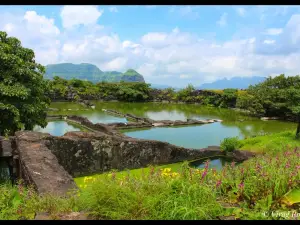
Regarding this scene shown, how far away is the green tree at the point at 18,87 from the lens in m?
10.5

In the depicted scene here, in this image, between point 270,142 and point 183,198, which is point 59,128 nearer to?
point 270,142

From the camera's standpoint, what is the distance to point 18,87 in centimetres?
1081

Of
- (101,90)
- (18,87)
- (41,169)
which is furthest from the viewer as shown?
(101,90)

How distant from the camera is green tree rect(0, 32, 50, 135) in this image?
10.5 m

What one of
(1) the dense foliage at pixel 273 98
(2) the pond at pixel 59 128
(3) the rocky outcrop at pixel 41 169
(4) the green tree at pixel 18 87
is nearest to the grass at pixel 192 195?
(3) the rocky outcrop at pixel 41 169

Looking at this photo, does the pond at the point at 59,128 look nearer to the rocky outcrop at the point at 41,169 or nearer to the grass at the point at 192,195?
A: the rocky outcrop at the point at 41,169

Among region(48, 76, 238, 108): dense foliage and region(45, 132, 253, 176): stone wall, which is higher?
region(48, 76, 238, 108): dense foliage

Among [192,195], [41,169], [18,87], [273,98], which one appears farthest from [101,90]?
[192,195]

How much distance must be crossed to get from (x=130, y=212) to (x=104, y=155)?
5958 millimetres

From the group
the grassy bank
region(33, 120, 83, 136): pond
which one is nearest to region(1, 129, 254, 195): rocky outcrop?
the grassy bank

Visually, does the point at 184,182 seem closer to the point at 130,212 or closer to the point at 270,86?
the point at 130,212

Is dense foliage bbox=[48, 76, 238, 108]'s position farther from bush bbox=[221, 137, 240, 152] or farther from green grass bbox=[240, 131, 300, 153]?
bush bbox=[221, 137, 240, 152]

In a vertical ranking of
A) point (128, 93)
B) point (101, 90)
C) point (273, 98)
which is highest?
point (101, 90)
